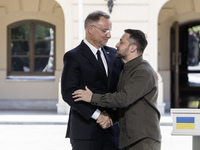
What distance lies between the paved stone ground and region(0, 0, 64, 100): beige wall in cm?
104

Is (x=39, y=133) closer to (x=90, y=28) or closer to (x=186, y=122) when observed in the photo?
(x=90, y=28)

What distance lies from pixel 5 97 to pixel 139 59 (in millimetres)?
10846

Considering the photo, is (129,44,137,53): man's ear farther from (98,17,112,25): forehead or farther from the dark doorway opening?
the dark doorway opening

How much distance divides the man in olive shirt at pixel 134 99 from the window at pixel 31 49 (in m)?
10.8

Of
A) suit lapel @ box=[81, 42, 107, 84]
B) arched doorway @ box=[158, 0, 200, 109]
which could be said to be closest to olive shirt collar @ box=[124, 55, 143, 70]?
suit lapel @ box=[81, 42, 107, 84]

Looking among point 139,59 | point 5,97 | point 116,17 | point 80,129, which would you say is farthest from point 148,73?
point 5,97

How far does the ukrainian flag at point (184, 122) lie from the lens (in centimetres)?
344

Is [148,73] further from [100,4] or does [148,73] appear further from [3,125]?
[100,4]

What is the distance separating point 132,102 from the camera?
11.2 ft

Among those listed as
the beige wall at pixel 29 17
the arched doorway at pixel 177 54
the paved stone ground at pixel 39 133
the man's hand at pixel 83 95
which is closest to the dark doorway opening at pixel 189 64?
the arched doorway at pixel 177 54

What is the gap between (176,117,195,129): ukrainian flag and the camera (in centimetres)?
344

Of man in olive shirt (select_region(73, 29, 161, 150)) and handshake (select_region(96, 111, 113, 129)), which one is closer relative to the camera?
man in olive shirt (select_region(73, 29, 161, 150))

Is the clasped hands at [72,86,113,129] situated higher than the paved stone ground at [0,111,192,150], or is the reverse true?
the clasped hands at [72,86,113,129]

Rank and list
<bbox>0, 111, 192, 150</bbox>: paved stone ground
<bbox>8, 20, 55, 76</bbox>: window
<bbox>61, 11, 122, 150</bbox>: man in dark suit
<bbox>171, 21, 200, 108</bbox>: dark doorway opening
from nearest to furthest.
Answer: <bbox>61, 11, 122, 150</bbox>: man in dark suit < <bbox>0, 111, 192, 150</bbox>: paved stone ground < <bbox>171, 21, 200, 108</bbox>: dark doorway opening < <bbox>8, 20, 55, 76</bbox>: window
